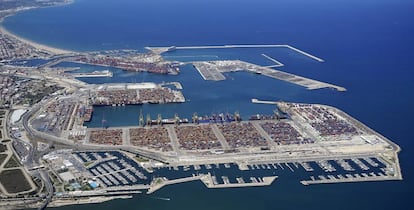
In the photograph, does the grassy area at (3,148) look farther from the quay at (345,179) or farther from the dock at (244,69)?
the dock at (244,69)

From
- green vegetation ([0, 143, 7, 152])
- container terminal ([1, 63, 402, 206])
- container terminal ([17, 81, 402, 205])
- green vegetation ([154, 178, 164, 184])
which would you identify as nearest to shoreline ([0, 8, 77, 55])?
container terminal ([1, 63, 402, 206])

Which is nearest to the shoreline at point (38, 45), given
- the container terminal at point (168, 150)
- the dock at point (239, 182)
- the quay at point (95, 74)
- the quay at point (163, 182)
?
the quay at point (95, 74)

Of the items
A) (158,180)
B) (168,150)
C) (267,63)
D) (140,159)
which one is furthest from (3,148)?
(267,63)

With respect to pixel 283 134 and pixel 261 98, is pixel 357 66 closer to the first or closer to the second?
pixel 261 98

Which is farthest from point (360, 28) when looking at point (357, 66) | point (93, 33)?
point (93, 33)

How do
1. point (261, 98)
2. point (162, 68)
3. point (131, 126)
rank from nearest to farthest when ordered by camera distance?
1. point (131, 126)
2. point (261, 98)
3. point (162, 68)
